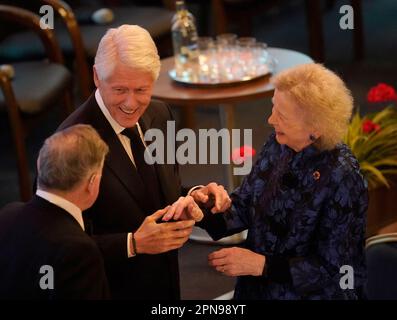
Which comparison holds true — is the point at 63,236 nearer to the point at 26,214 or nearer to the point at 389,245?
the point at 26,214

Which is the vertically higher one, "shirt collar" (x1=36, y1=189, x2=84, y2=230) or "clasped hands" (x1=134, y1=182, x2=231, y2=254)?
"shirt collar" (x1=36, y1=189, x2=84, y2=230)

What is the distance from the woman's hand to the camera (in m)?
2.56

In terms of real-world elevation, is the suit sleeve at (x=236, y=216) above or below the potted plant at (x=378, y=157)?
above

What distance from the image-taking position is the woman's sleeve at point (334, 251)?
8.06 ft

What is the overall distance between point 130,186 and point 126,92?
0.86 feet

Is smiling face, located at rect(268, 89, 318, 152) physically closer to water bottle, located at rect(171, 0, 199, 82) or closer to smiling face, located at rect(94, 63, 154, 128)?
smiling face, located at rect(94, 63, 154, 128)

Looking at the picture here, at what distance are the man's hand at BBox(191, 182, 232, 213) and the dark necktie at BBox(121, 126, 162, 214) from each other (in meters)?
0.15

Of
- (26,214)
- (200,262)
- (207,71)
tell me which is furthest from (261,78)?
(26,214)

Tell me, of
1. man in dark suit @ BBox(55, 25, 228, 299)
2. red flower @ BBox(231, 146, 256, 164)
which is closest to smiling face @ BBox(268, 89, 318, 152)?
man in dark suit @ BBox(55, 25, 228, 299)

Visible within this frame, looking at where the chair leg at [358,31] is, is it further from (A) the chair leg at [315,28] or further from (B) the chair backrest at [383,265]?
(B) the chair backrest at [383,265]

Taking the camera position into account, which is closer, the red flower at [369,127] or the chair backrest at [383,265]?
the chair backrest at [383,265]

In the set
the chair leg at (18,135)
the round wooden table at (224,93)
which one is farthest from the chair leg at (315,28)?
the chair leg at (18,135)

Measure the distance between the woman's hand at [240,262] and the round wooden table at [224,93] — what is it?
55.7 inches
